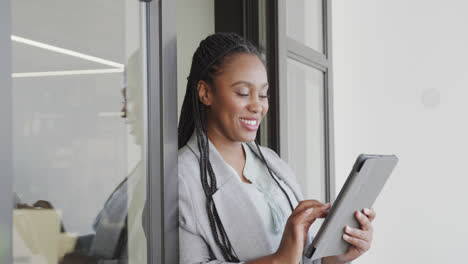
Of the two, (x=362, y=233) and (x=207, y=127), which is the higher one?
(x=207, y=127)

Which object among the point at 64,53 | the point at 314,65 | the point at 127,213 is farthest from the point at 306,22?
the point at 64,53

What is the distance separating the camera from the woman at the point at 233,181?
3.61ft

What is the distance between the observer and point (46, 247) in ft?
2.72

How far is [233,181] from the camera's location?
118 cm

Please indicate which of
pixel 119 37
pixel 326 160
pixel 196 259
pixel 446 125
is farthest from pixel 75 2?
pixel 446 125

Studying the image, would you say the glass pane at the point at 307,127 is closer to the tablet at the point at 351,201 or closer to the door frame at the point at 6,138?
the tablet at the point at 351,201

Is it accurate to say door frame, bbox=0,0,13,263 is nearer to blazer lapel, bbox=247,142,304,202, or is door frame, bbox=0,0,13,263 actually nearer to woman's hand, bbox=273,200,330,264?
woman's hand, bbox=273,200,330,264

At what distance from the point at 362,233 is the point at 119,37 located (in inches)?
27.0

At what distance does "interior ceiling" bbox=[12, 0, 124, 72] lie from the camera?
78 centimetres

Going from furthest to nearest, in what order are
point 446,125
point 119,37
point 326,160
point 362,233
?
point 446,125, point 326,160, point 362,233, point 119,37

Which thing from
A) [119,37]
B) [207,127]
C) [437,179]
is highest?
[119,37]

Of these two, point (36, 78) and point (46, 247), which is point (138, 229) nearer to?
point (46, 247)

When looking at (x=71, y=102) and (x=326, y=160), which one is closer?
(x=71, y=102)

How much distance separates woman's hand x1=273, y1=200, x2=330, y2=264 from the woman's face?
0.25 metres
